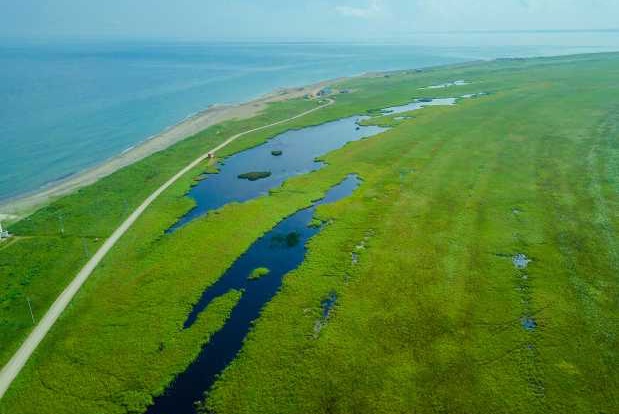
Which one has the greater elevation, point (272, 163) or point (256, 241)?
point (256, 241)

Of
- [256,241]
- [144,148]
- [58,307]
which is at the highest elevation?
[256,241]

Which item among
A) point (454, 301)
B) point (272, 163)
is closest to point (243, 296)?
point (454, 301)

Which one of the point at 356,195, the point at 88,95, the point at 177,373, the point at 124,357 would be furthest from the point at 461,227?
the point at 88,95

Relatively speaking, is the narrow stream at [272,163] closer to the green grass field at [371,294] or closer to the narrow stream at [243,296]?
the green grass field at [371,294]

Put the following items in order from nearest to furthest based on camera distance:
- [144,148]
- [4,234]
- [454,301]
Answer: [454,301]
[4,234]
[144,148]

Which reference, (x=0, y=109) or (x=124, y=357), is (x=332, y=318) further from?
(x=0, y=109)

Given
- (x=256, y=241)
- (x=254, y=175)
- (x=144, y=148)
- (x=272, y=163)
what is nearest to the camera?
(x=256, y=241)

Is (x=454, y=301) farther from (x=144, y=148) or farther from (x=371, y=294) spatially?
(x=144, y=148)
